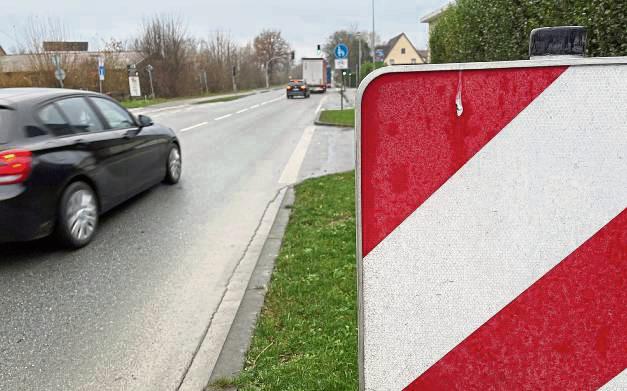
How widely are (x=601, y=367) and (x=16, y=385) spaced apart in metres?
2.99

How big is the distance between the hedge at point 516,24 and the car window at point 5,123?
5195 millimetres

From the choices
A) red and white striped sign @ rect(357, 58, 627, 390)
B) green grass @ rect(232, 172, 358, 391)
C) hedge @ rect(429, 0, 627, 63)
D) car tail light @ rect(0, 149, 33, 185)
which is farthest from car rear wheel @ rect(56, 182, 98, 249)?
hedge @ rect(429, 0, 627, 63)

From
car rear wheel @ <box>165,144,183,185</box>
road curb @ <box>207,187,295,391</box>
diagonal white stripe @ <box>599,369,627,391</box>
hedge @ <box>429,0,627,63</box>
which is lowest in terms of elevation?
road curb @ <box>207,187,295,391</box>

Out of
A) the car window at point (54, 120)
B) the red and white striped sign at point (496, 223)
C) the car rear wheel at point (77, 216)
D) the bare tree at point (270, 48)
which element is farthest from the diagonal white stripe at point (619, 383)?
the bare tree at point (270, 48)

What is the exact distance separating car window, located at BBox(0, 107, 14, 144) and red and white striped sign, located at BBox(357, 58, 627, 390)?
14.3 feet

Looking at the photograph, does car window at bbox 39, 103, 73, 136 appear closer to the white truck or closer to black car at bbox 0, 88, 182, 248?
black car at bbox 0, 88, 182, 248

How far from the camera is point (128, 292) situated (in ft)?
13.1

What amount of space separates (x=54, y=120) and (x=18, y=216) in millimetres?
1138

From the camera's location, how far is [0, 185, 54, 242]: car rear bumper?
429cm

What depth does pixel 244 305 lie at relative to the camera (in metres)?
3.68

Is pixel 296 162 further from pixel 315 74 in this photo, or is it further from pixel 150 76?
pixel 315 74

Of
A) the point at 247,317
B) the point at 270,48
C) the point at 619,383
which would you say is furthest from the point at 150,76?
the point at 270,48

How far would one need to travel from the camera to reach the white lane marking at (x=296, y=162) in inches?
339

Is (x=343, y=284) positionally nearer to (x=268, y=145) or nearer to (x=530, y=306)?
(x=530, y=306)
